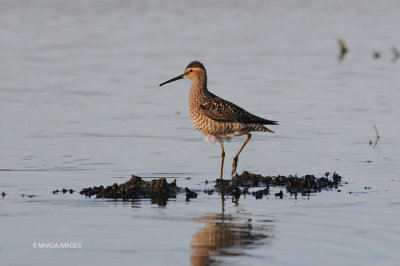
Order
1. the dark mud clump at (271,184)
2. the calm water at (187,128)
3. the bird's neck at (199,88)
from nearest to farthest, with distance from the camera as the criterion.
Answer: the calm water at (187,128)
the dark mud clump at (271,184)
the bird's neck at (199,88)

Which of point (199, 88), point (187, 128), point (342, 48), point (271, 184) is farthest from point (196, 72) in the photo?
point (342, 48)

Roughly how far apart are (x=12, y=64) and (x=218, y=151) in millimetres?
9147

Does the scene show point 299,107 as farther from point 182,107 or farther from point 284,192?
point 284,192

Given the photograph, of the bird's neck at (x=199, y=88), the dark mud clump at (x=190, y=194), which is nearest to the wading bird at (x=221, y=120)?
the bird's neck at (x=199, y=88)

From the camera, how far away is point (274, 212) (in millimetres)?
10172

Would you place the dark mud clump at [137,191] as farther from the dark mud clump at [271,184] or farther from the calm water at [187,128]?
the dark mud clump at [271,184]

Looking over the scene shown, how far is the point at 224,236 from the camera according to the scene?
9.09 m

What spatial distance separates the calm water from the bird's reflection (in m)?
0.02

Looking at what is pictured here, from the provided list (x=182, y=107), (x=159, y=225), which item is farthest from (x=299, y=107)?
(x=159, y=225)

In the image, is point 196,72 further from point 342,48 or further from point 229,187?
point 342,48

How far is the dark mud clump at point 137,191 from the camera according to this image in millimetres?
10844

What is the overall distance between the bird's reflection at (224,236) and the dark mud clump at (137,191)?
112 centimetres

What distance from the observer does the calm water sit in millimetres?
8836

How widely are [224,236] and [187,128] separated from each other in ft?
23.0
